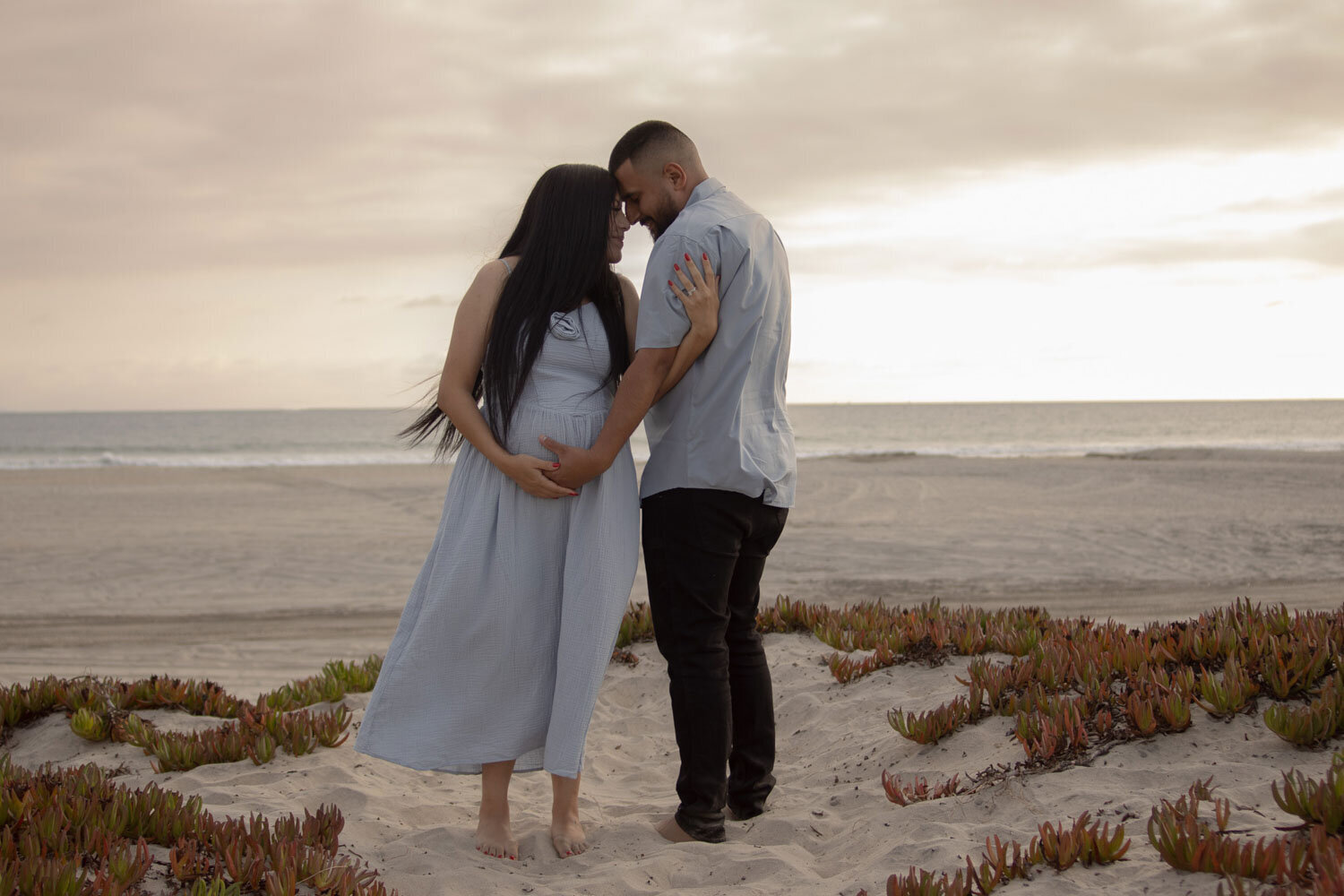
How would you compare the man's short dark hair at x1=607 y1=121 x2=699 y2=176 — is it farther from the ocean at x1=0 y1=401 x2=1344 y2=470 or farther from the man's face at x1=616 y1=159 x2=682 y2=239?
the ocean at x1=0 y1=401 x2=1344 y2=470

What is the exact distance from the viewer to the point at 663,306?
3.34 meters

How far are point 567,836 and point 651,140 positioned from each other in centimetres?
271

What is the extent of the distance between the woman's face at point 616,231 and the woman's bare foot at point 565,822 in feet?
6.76

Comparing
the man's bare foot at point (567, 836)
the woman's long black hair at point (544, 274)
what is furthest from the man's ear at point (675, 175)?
the man's bare foot at point (567, 836)

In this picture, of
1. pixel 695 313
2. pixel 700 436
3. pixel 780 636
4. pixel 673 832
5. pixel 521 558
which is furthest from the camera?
pixel 780 636

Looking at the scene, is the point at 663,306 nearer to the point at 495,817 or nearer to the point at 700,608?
the point at 700,608

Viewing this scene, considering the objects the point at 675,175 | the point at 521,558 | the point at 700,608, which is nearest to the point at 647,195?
the point at 675,175

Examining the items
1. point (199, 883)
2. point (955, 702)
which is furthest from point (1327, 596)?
point (199, 883)

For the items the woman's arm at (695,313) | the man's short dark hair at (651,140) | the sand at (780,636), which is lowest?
the sand at (780,636)

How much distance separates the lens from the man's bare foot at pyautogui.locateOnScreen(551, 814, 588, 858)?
363 cm

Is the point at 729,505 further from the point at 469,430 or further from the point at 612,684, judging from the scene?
the point at 612,684

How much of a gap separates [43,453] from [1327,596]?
5220 centimetres

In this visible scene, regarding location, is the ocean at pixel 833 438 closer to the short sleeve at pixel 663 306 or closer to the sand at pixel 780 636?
the sand at pixel 780 636

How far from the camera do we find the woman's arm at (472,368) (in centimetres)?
354
